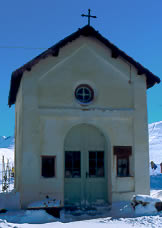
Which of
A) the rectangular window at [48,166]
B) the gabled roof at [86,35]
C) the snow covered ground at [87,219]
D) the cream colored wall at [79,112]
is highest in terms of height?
the gabled roof at [86,35]

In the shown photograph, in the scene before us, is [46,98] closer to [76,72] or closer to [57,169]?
[76,72]

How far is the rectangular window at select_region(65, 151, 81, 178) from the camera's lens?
529 inches

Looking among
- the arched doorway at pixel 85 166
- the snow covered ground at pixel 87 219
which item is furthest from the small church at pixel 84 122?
the snow covered ground at pixel 87 219

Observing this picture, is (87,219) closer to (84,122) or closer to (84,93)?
(84,122)

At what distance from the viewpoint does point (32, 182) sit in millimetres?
12648

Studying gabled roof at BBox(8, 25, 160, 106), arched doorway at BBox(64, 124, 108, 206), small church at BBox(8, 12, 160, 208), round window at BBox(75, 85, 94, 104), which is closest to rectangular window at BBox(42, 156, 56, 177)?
small church at BBox(8, 12, 160, 208)

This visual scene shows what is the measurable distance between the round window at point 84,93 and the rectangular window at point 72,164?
6.49 ft

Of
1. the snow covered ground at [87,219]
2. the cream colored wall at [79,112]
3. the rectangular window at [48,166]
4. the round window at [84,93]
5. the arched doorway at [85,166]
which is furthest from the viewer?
the round window at [84,93]

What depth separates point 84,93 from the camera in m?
13.8

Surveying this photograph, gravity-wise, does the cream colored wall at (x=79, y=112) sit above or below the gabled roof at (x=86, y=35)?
below

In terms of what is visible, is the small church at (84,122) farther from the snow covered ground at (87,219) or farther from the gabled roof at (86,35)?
the snow covered ground at (87,219)

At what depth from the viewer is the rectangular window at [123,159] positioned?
13.6 m

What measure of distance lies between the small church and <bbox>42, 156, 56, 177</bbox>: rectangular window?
35mm

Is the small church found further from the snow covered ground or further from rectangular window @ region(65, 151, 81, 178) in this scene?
the snow covered ground
